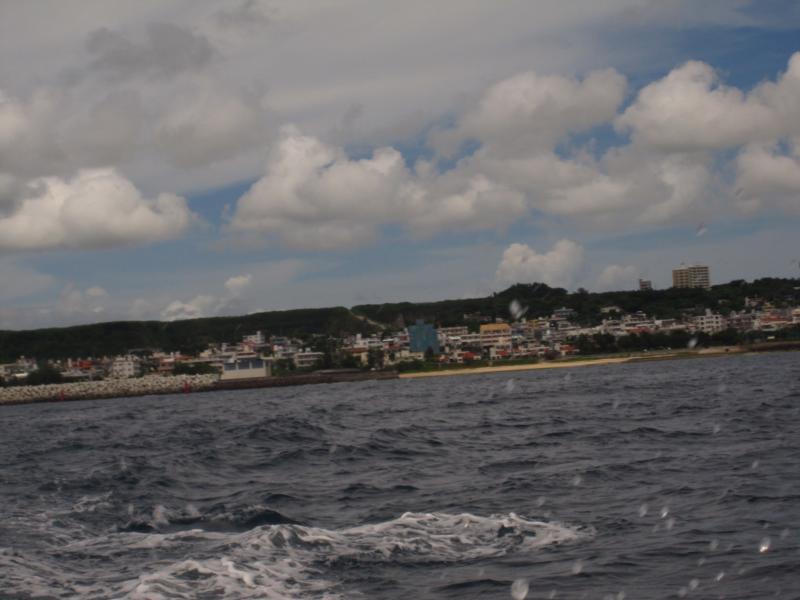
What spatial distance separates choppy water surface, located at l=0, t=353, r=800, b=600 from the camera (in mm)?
12125

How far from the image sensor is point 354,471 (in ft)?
77.0

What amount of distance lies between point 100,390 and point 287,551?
123369 mm

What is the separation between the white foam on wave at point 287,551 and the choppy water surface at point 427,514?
47 millimetres

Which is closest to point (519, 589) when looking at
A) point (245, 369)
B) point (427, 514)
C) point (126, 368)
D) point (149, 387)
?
point (427, 514)

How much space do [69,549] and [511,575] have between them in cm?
772

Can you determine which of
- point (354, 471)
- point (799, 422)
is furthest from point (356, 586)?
point (799, 422)

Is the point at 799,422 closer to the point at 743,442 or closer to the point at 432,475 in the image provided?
the point at 743,442

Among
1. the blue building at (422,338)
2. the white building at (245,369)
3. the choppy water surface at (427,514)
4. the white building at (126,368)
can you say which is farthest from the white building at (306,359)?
the choppy water surface at (427,514)

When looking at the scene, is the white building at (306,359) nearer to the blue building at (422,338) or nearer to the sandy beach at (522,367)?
the blue building at (422,338)

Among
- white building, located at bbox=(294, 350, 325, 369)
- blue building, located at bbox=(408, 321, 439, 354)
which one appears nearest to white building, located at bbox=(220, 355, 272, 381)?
white building, located at bbox=(294, 350, 325, 369)

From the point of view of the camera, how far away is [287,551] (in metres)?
14.2

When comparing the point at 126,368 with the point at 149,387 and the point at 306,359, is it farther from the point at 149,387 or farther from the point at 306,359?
the point at 149,387

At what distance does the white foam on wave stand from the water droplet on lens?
1541mm

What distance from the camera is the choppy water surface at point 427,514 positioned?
12.1m
